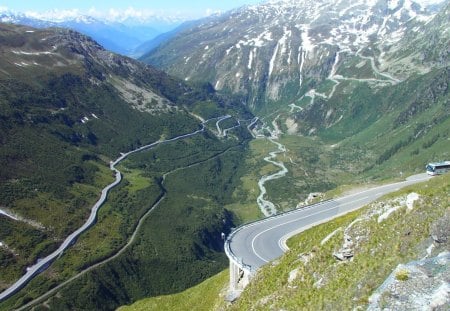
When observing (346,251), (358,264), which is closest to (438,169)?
(346,251)

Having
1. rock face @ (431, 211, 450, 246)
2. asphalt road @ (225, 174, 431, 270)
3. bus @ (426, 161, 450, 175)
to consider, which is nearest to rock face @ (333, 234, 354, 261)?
rock face @ (431, 211, 450, 246)

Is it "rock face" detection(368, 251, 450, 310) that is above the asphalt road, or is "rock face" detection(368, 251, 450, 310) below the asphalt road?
above

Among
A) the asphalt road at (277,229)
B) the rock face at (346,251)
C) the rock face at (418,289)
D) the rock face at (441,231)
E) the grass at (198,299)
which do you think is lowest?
the grass at (198,299)

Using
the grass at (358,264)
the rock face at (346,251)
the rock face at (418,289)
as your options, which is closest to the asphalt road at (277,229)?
the grass at (358,264)

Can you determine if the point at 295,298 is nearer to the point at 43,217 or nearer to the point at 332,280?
the point at 332,280

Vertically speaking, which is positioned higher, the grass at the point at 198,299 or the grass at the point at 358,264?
the grass at the point at 358,264

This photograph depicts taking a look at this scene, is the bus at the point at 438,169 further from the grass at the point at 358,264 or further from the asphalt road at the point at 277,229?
the grass at the point at 358,264

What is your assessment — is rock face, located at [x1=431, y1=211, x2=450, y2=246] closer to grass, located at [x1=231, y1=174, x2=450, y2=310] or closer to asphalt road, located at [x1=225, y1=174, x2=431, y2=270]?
grass, located at [x1=231, y1=174, x2=450, y2=310]

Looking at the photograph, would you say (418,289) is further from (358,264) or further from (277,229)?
(277,229)
